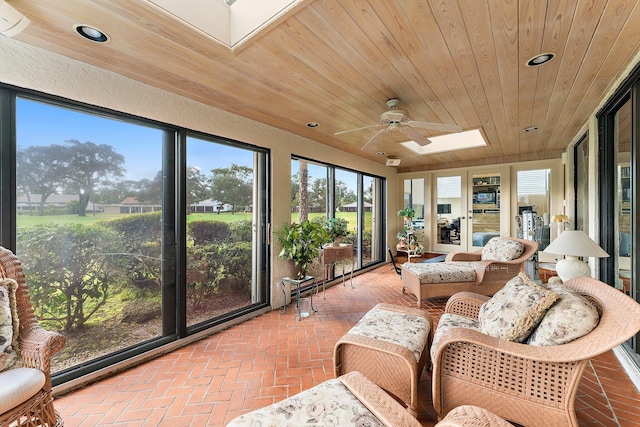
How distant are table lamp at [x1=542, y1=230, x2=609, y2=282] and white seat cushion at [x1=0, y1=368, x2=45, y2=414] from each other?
379 cm

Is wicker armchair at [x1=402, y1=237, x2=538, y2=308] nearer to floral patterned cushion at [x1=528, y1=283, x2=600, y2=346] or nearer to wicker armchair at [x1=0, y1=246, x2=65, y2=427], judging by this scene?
floral patterned cushion at [x1=528, y1=283, x2=600, y2=346]

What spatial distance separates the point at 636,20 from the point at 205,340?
422 cm

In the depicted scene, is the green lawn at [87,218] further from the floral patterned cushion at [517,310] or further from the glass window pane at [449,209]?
the glass window pane at [449,209]

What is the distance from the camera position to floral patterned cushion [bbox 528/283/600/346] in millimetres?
1370

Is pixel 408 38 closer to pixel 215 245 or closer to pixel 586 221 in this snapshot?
pixel 215 245

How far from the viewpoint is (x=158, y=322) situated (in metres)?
2.71

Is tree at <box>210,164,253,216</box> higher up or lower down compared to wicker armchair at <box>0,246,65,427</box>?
higher up

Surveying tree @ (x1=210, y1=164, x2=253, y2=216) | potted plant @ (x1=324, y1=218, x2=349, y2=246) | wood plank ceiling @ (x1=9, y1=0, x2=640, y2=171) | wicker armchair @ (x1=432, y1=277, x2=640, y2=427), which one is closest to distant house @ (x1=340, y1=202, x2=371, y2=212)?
potted plant @ (x1=324, y1=218, x2=349, y2=246)

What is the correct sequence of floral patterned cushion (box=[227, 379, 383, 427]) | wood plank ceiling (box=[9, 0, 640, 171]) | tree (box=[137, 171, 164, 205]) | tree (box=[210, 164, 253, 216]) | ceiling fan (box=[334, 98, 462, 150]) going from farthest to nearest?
1. tree (box=[210, 164, 253, 216])
2. ceiling fan (box=[334, 98, 462, 150])
3. tree (box=[137, 171, 164, 205])
4. wood plank ceiling (box=[9, 0, 640, 171])
5. floral patterned cushion (box=[227, 379, 383, 427])

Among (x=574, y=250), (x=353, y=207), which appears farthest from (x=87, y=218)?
(x=353, y=207)

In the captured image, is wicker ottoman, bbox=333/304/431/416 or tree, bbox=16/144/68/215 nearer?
wicker ottoman, bbox=333/304/431/416

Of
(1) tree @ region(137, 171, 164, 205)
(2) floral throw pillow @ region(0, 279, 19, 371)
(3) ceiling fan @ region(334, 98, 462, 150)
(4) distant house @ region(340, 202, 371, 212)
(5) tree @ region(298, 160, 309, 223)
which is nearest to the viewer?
(2) floral throw pillow @ region(0, 279, 19, 371)

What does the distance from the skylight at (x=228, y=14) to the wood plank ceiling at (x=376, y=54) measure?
0.05 metres

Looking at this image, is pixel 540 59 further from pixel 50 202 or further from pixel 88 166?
pixel 50 202
